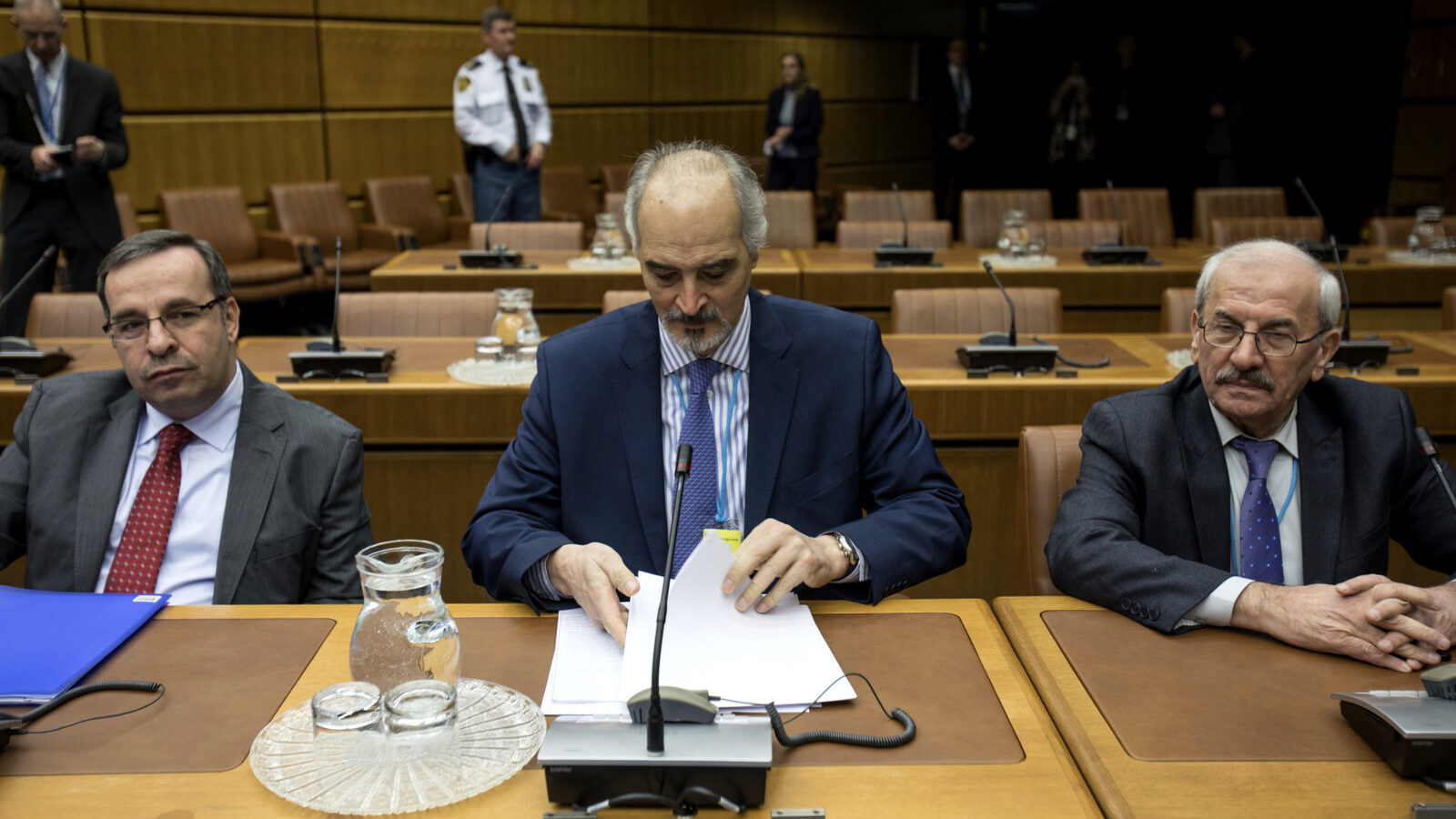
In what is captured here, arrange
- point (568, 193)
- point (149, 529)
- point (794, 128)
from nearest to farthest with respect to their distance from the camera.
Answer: point (149, 529), point (568, 193), point (794, 128)

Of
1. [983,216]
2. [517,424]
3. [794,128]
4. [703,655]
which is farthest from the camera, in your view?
[794,128]

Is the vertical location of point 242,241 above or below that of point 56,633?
above

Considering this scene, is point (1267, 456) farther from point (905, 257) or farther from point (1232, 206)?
point (1232, 206)

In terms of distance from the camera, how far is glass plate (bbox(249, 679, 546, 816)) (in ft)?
3.87

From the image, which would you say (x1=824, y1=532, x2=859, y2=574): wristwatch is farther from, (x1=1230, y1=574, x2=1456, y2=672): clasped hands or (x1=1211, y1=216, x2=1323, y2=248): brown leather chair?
(x1=1211, y1=216, x2=1323, y2=248): brown leather chair

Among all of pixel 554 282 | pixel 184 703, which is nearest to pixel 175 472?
pixel 184 703

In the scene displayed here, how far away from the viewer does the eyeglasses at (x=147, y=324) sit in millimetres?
2039

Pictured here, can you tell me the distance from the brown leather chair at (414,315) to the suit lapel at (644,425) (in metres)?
1.93

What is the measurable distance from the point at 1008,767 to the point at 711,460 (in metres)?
0.81

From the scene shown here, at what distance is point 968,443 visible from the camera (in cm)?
327

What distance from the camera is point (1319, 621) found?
154 centimetres

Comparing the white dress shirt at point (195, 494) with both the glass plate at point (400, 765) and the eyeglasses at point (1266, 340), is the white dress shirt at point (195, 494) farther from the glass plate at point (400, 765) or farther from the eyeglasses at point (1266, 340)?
the eyeglasses at point (1266, 340)

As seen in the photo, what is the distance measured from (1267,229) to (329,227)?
5.60 meters

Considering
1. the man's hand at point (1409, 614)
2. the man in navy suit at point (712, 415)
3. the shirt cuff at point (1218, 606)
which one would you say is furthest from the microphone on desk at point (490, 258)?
the man's hand at point (1409, 614)
